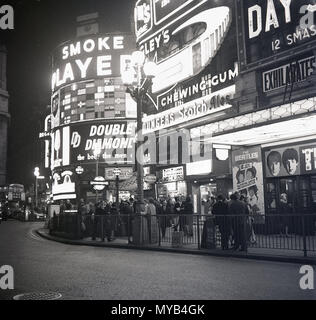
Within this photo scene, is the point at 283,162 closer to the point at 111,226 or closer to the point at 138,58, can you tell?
the point at 138,58

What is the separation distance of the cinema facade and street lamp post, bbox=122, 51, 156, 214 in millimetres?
2659

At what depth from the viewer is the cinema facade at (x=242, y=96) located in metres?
17.6

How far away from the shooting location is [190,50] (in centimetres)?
2656

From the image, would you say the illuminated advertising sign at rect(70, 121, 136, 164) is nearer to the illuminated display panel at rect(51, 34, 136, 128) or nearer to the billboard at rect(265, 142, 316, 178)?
the illuminated display panel at rect(51, 34, 136, 128)

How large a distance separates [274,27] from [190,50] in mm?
7882

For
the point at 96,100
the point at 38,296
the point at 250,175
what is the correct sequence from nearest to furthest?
the point at 38,296 < the point at 250,175 < the point at 96,100

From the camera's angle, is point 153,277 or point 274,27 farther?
point 274,27

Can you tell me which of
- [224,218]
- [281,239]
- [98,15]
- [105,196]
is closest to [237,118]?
[224,218]

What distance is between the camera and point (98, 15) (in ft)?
200

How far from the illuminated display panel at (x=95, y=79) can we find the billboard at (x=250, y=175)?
3169 cm

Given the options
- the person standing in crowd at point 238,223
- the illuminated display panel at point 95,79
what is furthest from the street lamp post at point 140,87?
the illuminated display panel at point 95,79

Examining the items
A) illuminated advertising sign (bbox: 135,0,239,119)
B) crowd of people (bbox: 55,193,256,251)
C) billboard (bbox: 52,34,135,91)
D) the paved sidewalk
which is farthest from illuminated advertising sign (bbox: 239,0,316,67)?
billboard (bbox: 52,34,135,91)

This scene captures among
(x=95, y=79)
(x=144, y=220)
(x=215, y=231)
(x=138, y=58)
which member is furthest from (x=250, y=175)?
(x=95, y=79)

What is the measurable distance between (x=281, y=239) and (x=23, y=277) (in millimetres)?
7417
